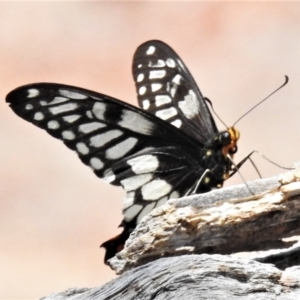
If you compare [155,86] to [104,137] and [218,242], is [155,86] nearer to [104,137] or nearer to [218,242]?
[104,137]

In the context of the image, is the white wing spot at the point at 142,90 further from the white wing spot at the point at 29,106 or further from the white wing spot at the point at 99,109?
the white wing spot at the point at 29,106


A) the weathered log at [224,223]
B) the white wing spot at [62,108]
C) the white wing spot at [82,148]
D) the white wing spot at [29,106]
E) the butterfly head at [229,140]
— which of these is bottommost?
the weathered log at [224,223]

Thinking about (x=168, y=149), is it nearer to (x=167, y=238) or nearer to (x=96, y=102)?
(x=96, y=102)

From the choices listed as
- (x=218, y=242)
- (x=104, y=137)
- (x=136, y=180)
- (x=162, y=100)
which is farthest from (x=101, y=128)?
(x=218, y=242)

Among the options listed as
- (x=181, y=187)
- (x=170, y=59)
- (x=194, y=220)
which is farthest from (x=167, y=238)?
(x=170, y=59)

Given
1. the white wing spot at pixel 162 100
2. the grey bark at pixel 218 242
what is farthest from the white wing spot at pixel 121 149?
the grey bark at pixel 218 242

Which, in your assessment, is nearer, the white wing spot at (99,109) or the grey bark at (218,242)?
the grey bark at (218,242)
